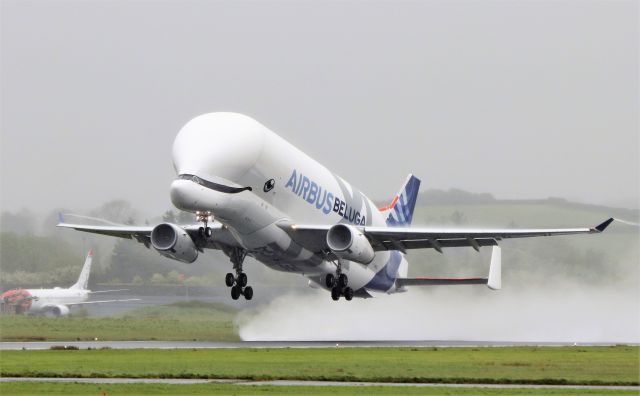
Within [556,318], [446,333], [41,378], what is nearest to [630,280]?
[556,318]

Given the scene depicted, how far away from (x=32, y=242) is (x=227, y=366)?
103 ft

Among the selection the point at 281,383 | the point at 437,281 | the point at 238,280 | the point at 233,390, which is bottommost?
the point at 233,390

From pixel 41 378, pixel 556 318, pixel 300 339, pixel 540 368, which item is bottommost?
pixel 41 378

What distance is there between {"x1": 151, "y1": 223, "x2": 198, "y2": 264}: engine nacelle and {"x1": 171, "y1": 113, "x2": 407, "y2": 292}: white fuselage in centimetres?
250

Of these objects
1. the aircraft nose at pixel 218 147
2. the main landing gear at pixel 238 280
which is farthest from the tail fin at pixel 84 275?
the aircraft nose at pixel 218 147

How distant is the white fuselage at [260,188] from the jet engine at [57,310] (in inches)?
820

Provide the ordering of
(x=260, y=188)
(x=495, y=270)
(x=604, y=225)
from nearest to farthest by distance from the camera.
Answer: (x=604, y=225)
(x=260, y=188)
(x=495, y=270)

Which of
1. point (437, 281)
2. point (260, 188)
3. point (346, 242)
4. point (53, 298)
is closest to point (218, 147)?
point (260, 188)

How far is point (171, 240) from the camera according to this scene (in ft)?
136

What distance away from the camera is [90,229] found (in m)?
47.3

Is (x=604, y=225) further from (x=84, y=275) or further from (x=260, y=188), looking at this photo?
(x=84, y=275)

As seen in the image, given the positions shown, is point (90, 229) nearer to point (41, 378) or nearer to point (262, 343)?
point (262, 343)

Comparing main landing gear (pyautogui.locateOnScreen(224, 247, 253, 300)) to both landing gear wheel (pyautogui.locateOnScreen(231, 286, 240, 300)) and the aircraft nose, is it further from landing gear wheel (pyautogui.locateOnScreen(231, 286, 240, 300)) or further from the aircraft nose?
the aircraft nose

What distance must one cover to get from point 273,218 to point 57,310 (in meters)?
27.3
